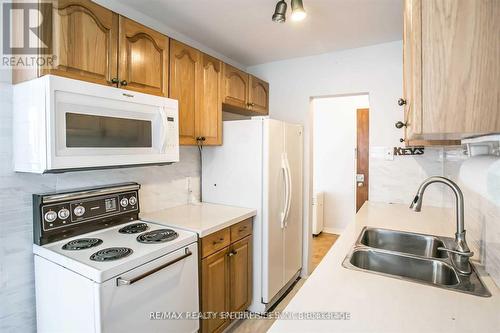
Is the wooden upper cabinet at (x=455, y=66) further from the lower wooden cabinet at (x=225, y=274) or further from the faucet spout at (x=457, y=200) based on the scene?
the lower wooden cabinet at (x=225, y=274)

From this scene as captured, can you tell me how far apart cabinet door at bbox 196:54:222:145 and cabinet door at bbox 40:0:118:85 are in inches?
29.3

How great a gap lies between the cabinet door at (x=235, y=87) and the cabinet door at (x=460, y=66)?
1838 mm

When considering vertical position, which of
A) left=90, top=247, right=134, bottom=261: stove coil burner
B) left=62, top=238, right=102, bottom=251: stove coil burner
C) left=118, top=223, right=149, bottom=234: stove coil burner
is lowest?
left=90, top=247, right=134, bottom=261: stove coil burner

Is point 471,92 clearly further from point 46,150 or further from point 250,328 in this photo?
point 250,328

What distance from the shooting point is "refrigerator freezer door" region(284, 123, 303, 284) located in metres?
2.63

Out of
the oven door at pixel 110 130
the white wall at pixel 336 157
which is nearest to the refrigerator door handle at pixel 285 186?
the oven door at pixel 110 130

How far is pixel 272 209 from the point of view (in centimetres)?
234

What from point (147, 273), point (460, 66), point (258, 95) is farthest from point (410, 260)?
point (258, 95)

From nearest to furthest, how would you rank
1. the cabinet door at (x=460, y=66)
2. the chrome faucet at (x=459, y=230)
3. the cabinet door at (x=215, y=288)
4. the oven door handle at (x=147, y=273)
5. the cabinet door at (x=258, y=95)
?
the cabinet door at (x=460, y=66) → the chrome faucet at (x=459, y=230) → the oven door handle at (x=147, y=273) → the cabinet door at (x=215, y=288) → the cabinet door at (x=258, y=95)

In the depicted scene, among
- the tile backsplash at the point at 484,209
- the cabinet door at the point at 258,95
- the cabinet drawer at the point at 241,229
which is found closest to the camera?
the tile backsplash at the point at 484,209

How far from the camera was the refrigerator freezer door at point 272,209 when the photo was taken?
7.37ft

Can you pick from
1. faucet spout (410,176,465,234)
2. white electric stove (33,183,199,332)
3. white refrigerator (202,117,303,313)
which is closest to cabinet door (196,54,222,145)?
white refrigerator (202,117,303,313)

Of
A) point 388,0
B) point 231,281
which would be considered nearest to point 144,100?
point 231,281

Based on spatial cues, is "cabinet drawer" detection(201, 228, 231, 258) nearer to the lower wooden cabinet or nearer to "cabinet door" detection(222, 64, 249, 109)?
the lower wooden cabinet
